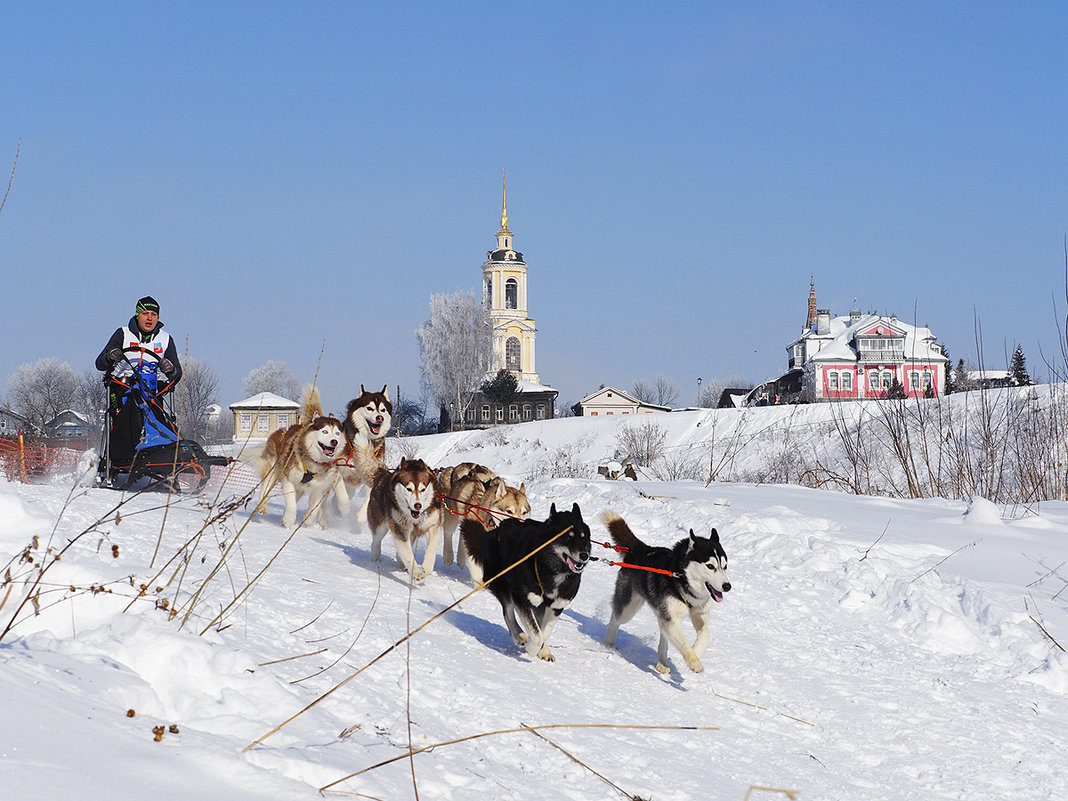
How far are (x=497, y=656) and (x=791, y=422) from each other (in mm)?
24628

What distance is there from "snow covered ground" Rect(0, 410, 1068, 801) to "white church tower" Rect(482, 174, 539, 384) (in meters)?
65.9

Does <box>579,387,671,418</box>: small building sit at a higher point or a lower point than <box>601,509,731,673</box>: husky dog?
higher

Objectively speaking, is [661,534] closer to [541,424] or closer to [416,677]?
[416,677]

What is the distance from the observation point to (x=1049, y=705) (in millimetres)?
4492

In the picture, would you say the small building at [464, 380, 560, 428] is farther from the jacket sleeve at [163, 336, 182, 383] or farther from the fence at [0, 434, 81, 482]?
the jacket sleeve at [163, 336, 182, 383]

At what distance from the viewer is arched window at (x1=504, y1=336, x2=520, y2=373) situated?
2997 inches

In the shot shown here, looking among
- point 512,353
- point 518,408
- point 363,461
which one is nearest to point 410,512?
point 363,461

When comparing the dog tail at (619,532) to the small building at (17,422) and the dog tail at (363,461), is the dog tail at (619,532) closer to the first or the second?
the dog tail at (363,461)

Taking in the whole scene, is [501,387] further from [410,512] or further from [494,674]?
[494,674]

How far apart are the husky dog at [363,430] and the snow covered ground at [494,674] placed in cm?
38

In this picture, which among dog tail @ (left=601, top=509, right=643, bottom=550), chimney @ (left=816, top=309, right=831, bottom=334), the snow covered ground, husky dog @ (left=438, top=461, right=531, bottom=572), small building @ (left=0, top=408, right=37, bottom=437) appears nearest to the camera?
the snow covered ground

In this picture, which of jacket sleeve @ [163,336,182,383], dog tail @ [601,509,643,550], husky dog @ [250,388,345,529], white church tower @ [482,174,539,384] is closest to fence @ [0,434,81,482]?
jacket sleeve @ [163,336,182,383]

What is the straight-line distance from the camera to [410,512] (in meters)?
5.72

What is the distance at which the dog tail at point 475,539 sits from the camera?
5.43 meters
